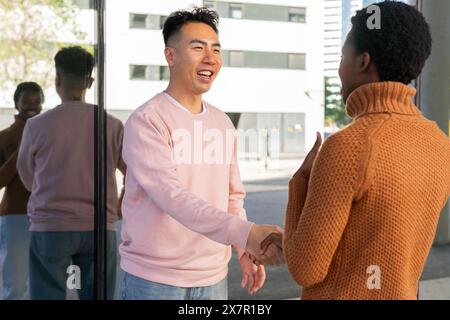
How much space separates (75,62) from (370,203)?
2.33 metres

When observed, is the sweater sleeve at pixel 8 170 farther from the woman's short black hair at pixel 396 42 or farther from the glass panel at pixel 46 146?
the woman's short black hair at pixel 396 42

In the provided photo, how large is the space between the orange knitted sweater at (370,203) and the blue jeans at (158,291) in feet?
2.10

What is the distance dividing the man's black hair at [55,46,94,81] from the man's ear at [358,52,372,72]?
2181mm

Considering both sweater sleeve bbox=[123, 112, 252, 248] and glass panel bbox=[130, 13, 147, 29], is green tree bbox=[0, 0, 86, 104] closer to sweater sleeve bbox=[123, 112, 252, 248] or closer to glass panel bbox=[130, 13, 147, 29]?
glass panel bbox=[130, 13, 147, 29]

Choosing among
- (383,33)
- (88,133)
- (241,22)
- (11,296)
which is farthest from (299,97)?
(383,33)

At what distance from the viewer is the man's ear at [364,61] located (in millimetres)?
1298

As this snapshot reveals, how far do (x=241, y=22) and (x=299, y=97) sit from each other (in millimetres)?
580

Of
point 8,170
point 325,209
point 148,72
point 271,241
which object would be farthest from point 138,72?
point 325,209

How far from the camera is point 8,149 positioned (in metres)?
3.07

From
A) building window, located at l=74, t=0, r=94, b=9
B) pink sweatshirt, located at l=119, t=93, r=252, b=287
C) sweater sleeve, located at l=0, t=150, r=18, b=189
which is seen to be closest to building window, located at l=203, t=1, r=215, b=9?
building window, located at l=74, t=0, r=94, b=9

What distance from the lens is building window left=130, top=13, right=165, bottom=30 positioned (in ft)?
11.0

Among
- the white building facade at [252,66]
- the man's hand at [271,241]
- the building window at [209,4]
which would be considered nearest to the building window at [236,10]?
the white building facade at [252,66]
